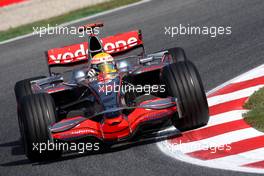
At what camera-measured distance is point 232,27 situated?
54.4ft

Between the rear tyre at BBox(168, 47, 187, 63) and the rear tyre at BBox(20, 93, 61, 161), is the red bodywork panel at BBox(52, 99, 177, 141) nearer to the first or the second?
the rear tyre at BBox(20, 93, 61, 161)

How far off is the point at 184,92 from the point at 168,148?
0.74 metres

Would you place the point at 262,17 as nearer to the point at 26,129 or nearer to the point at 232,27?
→ the point at 232,27

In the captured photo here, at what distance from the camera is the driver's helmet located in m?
10.8

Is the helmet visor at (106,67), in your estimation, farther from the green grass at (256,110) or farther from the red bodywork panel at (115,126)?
the green grass at (256,110)

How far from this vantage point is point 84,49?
1213 cm

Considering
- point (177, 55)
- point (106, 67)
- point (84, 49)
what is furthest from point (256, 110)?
point (84, 49)

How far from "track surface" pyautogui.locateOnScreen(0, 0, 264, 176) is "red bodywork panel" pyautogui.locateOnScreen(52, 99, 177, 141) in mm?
313

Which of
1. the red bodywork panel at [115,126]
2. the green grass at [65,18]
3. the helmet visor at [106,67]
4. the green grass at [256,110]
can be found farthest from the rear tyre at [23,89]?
the green grass at [65,18]

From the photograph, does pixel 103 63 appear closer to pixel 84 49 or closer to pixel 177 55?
pixel 177 55

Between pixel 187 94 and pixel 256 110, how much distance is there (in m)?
1.11

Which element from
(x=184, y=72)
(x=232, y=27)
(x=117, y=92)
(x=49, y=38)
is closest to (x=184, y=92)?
(x=184, y=72)

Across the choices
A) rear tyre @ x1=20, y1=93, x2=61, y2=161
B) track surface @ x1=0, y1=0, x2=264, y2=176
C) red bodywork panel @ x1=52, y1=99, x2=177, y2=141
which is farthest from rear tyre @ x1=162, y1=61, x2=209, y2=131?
rear tyre @ x1=20, y1=93, x2=61, y2=161

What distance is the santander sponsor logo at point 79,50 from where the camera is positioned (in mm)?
12023
